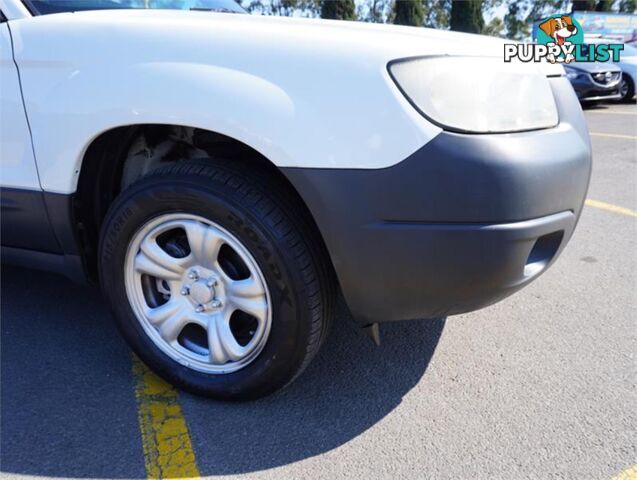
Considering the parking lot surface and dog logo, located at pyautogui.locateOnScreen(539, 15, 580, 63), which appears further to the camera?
dog logo, located at pyautogui.locateOnScreen(539, 15, 580, 63)

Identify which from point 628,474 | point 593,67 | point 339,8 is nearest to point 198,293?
point 628,474

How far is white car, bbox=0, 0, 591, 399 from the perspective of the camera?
1584 mm

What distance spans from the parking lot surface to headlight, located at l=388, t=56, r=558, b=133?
1072 millimetres

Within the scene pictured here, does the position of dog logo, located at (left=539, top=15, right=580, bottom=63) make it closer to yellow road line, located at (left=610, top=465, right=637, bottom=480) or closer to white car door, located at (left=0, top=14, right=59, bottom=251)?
yellow road line, located at (left=610, top=465, right=637, bottom=480)

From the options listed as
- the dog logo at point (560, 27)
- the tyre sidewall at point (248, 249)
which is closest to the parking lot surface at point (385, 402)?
the tyre sidewall at point (248, 249)

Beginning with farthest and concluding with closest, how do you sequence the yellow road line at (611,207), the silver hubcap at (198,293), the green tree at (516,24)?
the green tree at (516,24) < the yellow road line at (611,207) < the silver hubcap at (198,293)

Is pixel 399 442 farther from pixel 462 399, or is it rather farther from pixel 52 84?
pixel 52 84

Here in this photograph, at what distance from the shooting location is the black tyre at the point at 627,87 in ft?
36.7

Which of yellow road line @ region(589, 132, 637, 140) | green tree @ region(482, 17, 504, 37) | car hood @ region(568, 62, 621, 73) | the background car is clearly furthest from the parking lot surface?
green tree @ region(482, 17, 504, 37)

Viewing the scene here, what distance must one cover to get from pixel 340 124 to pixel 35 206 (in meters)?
1.35

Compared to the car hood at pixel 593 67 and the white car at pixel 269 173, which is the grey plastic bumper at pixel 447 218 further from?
the car hood at pixel 593 67

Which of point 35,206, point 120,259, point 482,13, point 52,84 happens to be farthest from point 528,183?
point 482,13

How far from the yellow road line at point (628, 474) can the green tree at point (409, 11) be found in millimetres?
29186

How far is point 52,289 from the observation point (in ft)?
9.90
